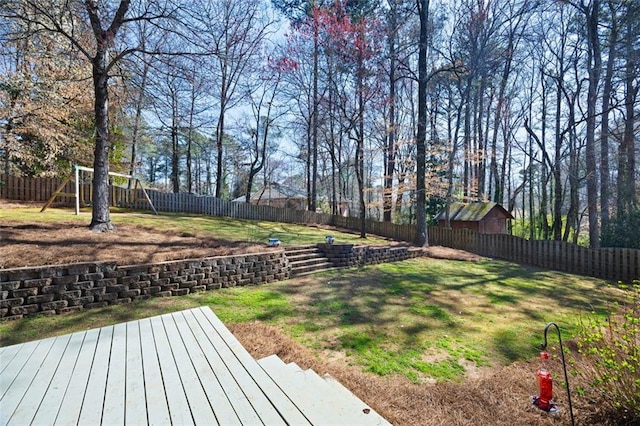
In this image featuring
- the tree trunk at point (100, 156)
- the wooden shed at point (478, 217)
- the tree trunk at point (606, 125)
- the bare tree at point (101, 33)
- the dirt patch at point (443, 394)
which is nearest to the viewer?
the dirt patch at point (443, 394)

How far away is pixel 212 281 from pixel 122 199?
10324 millimetres

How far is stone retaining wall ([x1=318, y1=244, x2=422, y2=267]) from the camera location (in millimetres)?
8023

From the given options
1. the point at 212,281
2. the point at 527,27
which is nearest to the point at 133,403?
the point at 212,281

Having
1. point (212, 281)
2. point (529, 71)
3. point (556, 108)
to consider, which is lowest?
point (212, 281)

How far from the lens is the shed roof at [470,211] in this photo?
1414 cm

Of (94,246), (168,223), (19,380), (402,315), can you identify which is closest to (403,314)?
(402,315)

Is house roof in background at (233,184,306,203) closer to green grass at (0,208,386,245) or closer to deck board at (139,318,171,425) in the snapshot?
green grass at (0,208,386,245)

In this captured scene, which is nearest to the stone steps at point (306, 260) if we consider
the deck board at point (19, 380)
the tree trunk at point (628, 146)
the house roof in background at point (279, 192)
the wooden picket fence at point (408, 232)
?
the deck board at point (19, 380)

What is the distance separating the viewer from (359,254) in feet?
27.5

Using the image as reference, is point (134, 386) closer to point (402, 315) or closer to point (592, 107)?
point (402, 315)

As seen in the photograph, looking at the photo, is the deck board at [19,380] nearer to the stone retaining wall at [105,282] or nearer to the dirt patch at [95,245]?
the stone retaining wall at [105,282]

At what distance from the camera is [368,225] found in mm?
15211

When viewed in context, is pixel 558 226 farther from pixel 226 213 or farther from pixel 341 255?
pixel 226 213

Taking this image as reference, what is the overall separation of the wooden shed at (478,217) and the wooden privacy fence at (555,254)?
111 inches
